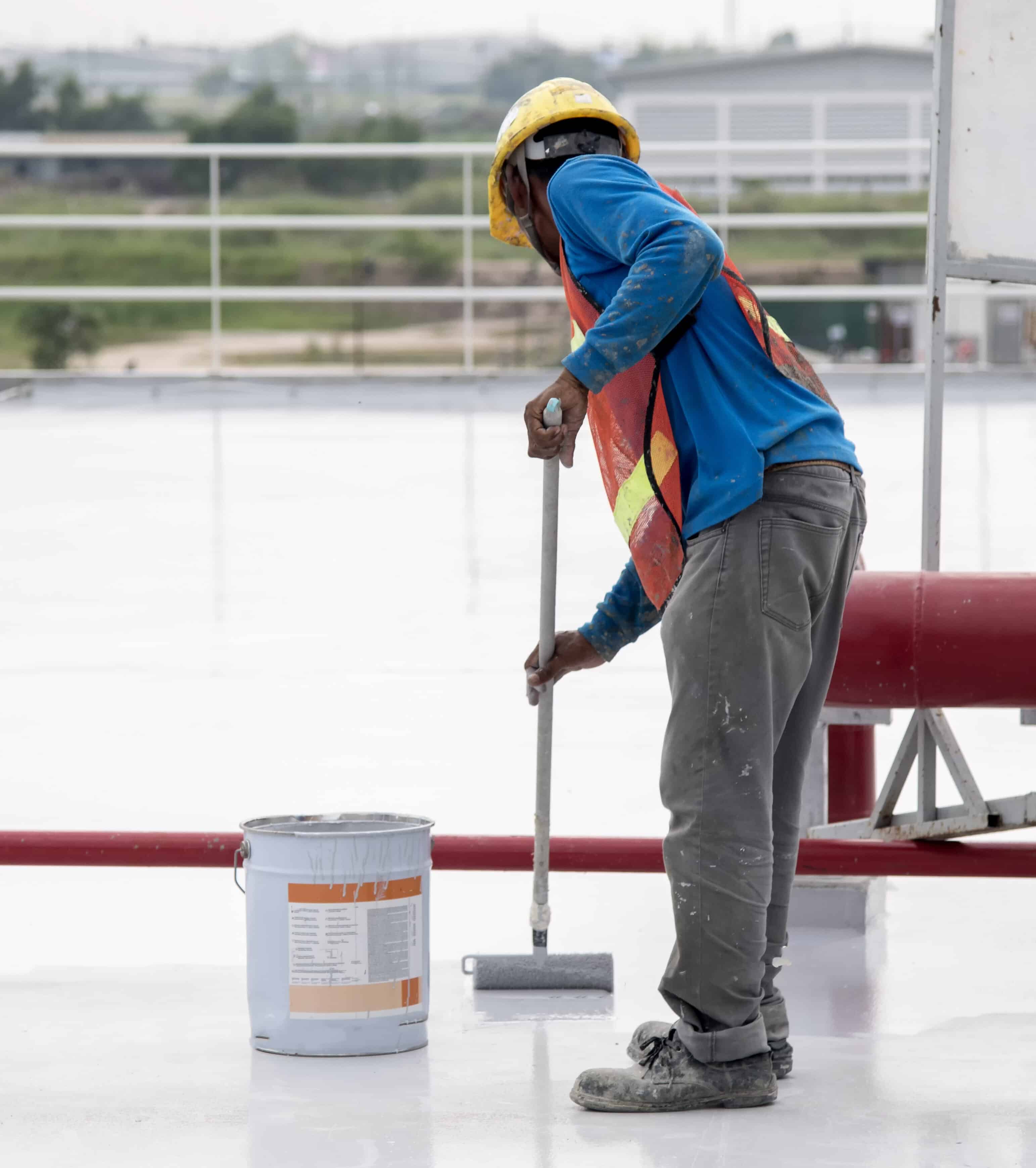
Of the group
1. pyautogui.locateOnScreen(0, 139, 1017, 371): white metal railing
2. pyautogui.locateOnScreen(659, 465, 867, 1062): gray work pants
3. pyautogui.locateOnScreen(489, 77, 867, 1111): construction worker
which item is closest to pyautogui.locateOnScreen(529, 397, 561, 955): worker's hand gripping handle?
pyautogui.locateOnScreen(489, 77, 867, 1111): construction worker

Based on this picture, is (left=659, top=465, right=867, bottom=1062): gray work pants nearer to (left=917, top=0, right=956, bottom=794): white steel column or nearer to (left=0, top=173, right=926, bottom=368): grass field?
(left=917, top=0, right=956, bottom=794): white steel column

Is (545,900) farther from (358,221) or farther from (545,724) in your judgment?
(358,221)

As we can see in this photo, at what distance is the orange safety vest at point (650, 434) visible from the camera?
2430 millimetres

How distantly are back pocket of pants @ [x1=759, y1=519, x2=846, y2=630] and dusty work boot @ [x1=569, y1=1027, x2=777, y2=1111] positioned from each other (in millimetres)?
590

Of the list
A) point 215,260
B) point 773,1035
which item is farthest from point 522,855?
point 215,260

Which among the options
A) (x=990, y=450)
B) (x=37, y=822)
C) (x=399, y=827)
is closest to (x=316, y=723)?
(x=37, y=822)

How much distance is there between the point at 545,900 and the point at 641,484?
739mm

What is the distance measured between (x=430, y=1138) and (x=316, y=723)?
243 cm

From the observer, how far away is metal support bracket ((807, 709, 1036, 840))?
3.10 m

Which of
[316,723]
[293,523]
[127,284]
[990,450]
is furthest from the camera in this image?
[127,284]

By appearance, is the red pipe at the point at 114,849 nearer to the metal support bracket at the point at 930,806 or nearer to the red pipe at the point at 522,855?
the red pipe at the point at 522,855

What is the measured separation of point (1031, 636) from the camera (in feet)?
9.73

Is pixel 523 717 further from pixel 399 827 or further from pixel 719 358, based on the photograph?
pixel 719 358

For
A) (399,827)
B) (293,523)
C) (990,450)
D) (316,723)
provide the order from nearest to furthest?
1. (399,827)
2. (316,723)
3. (293,523)
4. (990,450)
